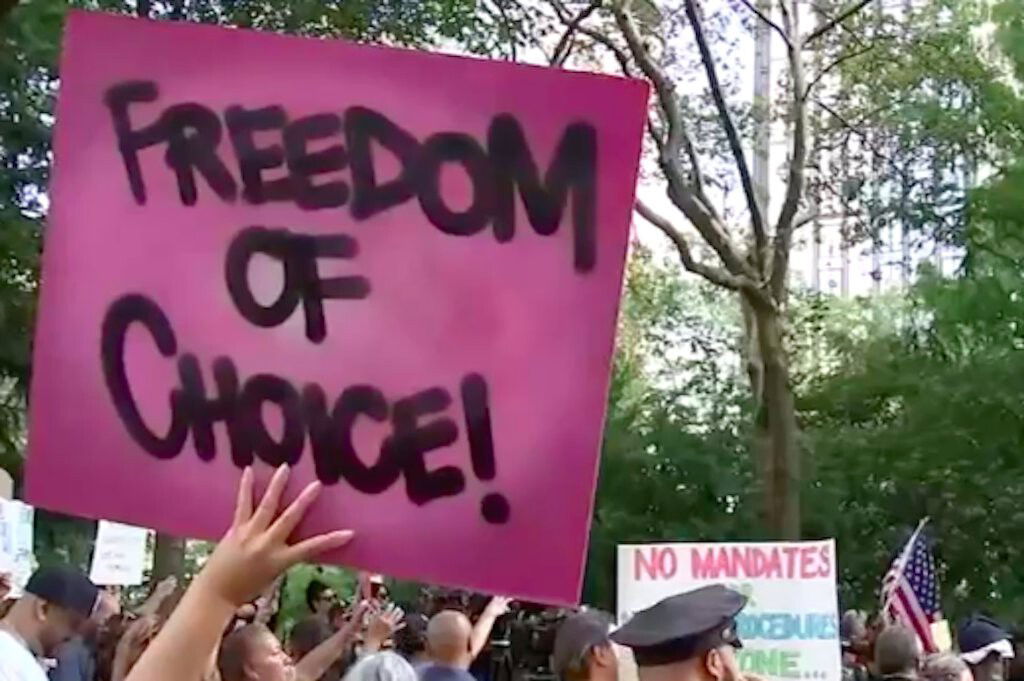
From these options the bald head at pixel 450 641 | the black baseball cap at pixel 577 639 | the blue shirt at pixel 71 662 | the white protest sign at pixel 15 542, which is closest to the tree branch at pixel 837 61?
the blue shirt at pixel 71 662

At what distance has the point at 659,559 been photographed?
7.32 meters

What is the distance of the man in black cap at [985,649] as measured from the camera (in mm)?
7723

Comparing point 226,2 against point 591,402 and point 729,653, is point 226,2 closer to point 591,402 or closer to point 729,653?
point 729,653

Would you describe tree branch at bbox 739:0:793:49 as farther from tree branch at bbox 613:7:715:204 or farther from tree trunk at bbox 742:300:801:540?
tree trunk at bbox 742:300:801:540

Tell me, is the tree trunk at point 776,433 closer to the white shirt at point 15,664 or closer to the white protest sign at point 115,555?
the white protest sign at point 115,555

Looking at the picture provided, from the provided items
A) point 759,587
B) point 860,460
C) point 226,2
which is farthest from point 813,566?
point 860,460

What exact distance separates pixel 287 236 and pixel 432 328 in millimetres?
235

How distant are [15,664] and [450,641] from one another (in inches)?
124

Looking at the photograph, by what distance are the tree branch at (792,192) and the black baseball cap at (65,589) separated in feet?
40.4

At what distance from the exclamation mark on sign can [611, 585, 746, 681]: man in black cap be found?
1.49 metres

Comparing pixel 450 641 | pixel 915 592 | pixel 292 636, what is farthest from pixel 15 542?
pixel 915 592

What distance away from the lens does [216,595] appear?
2.19m

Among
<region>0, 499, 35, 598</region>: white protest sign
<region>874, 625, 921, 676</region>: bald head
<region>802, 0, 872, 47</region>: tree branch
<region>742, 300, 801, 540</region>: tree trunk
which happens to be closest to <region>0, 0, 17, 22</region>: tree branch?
<region>0, 499, 35, 598</region>: white protest sign

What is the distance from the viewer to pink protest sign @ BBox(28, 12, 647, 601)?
92.7 inches
